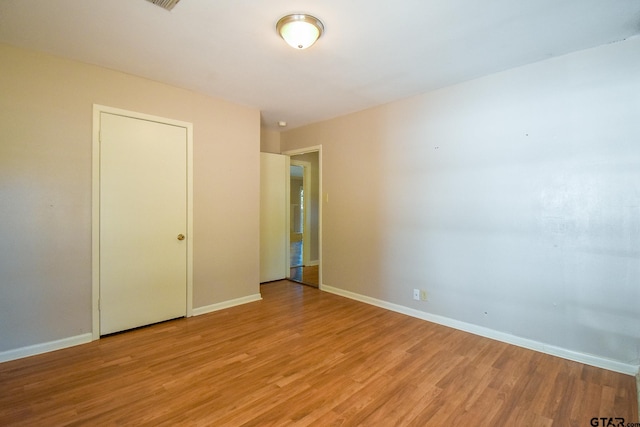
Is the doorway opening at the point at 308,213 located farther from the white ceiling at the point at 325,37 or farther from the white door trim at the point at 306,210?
the white ceiling at the point at 325,37

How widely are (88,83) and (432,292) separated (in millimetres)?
4101

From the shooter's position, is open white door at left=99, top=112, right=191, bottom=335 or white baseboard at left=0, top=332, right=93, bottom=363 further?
open white door at left=99, top=112, right=191, bottom=335

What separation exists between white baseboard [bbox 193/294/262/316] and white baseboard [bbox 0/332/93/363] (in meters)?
1.02

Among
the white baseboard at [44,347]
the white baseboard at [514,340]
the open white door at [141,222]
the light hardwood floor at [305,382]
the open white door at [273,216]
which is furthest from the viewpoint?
the open white door at [273,216]

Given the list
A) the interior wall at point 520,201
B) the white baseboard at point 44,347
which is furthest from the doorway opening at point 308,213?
the white baseboard at point 44,347

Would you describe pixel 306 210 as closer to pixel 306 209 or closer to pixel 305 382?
pixel 306 209

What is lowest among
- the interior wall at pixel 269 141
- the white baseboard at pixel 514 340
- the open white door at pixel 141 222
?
the white baseboard at pixel 514 340

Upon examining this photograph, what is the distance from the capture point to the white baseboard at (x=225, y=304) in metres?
3.45

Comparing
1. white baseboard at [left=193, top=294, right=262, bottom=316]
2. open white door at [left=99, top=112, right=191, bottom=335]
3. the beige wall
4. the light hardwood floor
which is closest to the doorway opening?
white baseboard at [left=193, top=294, right=262, bottom=316]

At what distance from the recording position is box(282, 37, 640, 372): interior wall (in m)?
2.27

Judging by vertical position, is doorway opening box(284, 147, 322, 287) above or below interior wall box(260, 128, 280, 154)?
below

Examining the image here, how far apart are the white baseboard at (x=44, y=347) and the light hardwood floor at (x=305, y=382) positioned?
0.25 feet

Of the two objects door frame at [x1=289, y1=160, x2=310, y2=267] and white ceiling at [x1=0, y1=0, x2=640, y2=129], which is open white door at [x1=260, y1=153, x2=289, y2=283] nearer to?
door frame at [x1=289, y1=160, x2=310, y2=267]

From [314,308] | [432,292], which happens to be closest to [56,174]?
[314,308]
